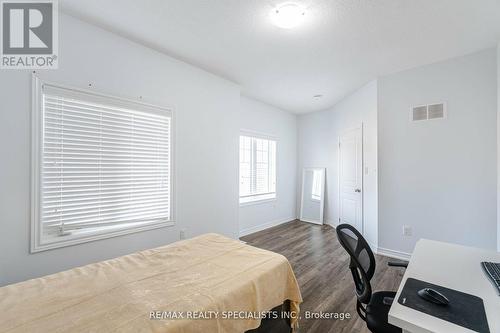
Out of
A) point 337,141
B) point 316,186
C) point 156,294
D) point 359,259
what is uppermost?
point 337,141

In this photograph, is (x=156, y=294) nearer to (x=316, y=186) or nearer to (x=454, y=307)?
(x=454, y=307)

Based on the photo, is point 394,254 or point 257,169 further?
point 257,169

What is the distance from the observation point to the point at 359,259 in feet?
4.87

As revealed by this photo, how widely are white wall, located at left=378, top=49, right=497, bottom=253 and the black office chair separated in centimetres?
215

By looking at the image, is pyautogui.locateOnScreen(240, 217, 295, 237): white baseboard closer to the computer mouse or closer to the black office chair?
the black office chair

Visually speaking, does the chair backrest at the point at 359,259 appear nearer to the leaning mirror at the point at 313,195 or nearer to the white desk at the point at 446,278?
the white desk at the point at 446,278

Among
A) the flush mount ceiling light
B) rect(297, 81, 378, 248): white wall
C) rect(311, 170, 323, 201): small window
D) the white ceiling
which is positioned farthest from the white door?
the flush mount ceiling light

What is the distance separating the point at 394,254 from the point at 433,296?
2834 mm

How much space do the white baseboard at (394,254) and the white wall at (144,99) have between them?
229 cm

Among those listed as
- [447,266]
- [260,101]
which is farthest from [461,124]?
[260,101]

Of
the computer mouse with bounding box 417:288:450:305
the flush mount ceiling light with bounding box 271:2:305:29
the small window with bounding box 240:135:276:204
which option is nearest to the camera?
the computer mouse with bounding box 417:288:450:305

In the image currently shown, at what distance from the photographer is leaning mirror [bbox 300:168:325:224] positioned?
534cm

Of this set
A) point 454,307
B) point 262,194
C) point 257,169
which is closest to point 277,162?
point 257,169

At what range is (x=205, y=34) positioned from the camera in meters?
2.36
